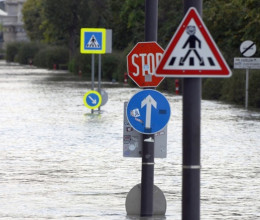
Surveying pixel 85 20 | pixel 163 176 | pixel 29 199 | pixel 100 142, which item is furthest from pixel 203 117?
pixel 85 20

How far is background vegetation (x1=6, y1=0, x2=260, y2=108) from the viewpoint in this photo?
41.7 metres

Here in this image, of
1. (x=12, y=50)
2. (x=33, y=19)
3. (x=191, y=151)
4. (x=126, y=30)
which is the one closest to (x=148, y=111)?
(x=191, y=151)

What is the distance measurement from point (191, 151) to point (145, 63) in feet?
12.4

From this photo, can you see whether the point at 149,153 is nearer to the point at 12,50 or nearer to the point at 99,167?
the point at 99,167

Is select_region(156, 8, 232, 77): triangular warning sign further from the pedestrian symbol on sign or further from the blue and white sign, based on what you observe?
the blue and white sign

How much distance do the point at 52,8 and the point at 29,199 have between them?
292 ft

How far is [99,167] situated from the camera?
Answer: 60.2 ft

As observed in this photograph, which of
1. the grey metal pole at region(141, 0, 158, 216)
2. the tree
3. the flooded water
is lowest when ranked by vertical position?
the flooded water

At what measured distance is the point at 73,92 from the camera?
162 feet

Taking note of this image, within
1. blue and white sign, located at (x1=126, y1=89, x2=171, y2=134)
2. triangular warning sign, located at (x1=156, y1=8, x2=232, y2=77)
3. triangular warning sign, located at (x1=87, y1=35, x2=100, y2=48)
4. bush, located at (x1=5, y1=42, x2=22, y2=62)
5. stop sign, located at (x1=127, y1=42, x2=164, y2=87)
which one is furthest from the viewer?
bush, located at (x1=5, y1=42, x2=22, y2=62)

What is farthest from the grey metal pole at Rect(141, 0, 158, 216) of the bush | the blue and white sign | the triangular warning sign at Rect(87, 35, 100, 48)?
the bush

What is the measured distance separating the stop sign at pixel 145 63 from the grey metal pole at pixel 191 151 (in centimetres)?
336

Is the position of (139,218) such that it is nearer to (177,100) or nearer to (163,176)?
(163,176)

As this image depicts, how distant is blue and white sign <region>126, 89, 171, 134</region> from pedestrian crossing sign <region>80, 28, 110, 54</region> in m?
18.7
